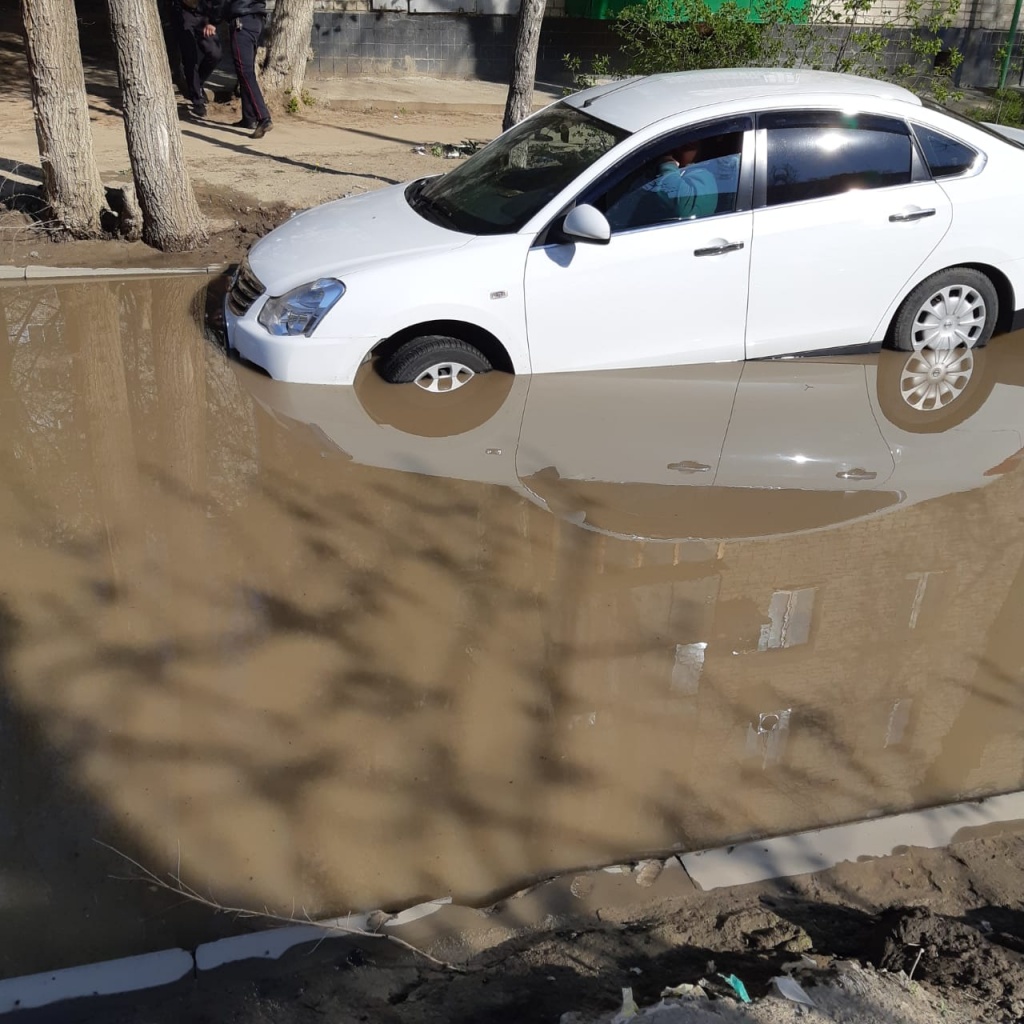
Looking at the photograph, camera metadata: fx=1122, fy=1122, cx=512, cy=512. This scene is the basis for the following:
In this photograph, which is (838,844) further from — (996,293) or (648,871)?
(996,293)

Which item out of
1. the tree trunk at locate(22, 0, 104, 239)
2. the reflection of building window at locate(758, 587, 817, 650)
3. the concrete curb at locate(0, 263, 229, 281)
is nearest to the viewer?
the reflection of building window at locate(758, 587, 817, 650)

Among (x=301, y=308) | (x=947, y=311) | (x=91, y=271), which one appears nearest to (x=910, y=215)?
(x=947, y=311)

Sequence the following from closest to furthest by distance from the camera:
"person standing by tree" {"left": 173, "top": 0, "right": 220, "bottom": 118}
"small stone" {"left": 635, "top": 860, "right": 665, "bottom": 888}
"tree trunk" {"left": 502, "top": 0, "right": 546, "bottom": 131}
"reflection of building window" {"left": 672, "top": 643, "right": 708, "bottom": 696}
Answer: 1. "small stone" {"left": 635, "top": 860, "right": 665, "bottom": 888}
2. "reflection of building window" {"left": 672, "top": 643, "right": 708, "bottom": 696}
3. "tree trunk" {"left": 502, "top": 0, "right": 546, "bottom": 131}
4. "person standing by tree" {"left": 173, "top": 0, "right": 220, "bottom": 118}

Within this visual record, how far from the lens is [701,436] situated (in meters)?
6.60

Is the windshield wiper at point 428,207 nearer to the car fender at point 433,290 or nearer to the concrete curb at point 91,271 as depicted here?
the car fender at point 433,290

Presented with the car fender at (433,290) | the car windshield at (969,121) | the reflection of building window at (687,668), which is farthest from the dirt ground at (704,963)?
the car windshield at (969,121)

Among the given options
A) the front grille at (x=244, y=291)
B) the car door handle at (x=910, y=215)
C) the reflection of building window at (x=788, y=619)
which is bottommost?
the reflection of building window at (x=788, y=619)

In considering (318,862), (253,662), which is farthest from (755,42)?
(318,862)

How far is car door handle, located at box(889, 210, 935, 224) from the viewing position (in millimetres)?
7023

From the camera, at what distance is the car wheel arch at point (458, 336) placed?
679 cm

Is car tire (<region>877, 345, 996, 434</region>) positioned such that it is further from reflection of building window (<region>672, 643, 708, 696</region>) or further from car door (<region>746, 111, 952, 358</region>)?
reflection of building window (<region>672, 643, 708, 696</region>)

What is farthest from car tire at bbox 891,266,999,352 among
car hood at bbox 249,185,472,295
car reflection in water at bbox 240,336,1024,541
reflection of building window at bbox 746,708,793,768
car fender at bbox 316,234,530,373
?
reflection of building window at bbox 746,708,793,768

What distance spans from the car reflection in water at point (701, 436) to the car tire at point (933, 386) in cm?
1

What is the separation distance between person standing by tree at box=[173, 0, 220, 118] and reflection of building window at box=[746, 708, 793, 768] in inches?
480
